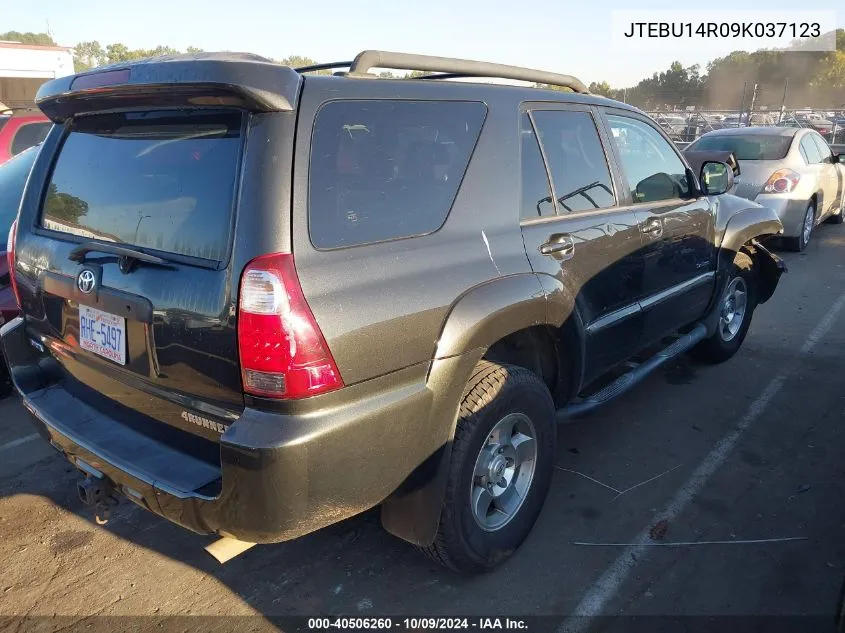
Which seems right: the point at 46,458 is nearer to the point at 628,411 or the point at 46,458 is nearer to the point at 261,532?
the point at 261,532

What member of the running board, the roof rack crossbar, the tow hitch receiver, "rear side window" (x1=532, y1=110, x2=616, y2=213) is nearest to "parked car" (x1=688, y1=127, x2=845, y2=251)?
the running board

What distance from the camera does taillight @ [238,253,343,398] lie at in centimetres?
195

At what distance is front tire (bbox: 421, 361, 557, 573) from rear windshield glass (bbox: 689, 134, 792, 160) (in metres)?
7.57

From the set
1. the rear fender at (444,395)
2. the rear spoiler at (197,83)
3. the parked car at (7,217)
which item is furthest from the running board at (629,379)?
the parked car at (7,217)

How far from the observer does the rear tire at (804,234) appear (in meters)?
8.80

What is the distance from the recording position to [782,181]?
852 centimetres

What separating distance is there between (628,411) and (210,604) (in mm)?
2877

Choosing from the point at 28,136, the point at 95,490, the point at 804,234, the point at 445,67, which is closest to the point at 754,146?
the point at 804,234

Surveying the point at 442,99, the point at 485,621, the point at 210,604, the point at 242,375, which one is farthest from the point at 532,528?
the point at 442,99

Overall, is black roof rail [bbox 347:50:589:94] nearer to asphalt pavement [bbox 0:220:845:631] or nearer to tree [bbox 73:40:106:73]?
asphalt pavement [bbox 0:220:845:631]

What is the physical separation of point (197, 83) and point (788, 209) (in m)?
8.55

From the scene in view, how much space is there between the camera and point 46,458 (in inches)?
150

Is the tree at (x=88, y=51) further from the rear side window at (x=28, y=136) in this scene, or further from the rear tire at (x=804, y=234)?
the rear tire at (x=804, y=234)

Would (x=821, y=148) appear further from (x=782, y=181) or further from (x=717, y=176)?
(x=717, y=176)
